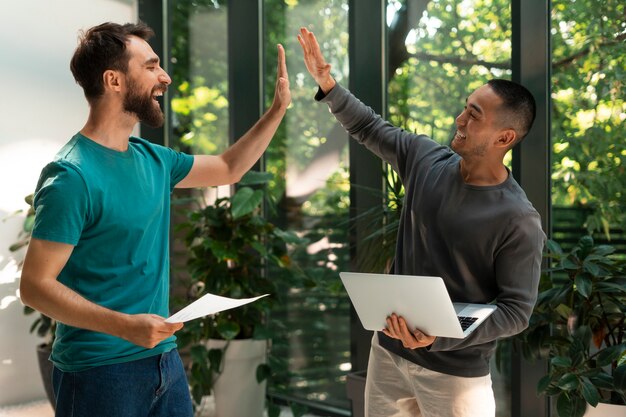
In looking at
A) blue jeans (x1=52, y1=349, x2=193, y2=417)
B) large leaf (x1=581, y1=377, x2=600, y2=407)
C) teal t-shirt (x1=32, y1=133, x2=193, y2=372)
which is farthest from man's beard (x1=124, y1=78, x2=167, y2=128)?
large leaf (x1=581, y1=377, x2=600, y2=407)

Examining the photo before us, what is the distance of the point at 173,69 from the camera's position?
17.3 ft

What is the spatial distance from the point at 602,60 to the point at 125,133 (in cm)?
215

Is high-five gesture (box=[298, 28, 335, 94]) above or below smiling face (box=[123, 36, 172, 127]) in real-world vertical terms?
above

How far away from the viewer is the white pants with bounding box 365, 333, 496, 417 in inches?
86.0

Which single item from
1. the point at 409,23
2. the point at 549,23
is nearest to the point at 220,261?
the point at 409,23

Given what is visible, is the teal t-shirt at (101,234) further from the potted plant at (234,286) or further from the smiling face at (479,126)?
the potted plant at (234,286)

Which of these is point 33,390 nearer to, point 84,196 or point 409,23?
point 409,23

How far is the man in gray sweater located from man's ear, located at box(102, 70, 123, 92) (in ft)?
2.93

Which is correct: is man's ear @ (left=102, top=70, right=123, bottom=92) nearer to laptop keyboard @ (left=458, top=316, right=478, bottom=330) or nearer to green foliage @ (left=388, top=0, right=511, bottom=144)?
laptop keyboard @ (left=458, top=316, right=478, bottom=330)

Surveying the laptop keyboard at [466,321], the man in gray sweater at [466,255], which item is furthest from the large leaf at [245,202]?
the laptop keyboard at [466,321]

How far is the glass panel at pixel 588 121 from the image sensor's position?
330 cm

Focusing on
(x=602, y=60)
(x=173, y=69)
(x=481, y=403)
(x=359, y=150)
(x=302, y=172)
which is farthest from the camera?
(x=173, y=69)

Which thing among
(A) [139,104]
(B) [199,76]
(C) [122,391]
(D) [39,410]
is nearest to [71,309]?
(C) [122,391]

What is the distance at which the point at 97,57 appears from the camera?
2.06 m
